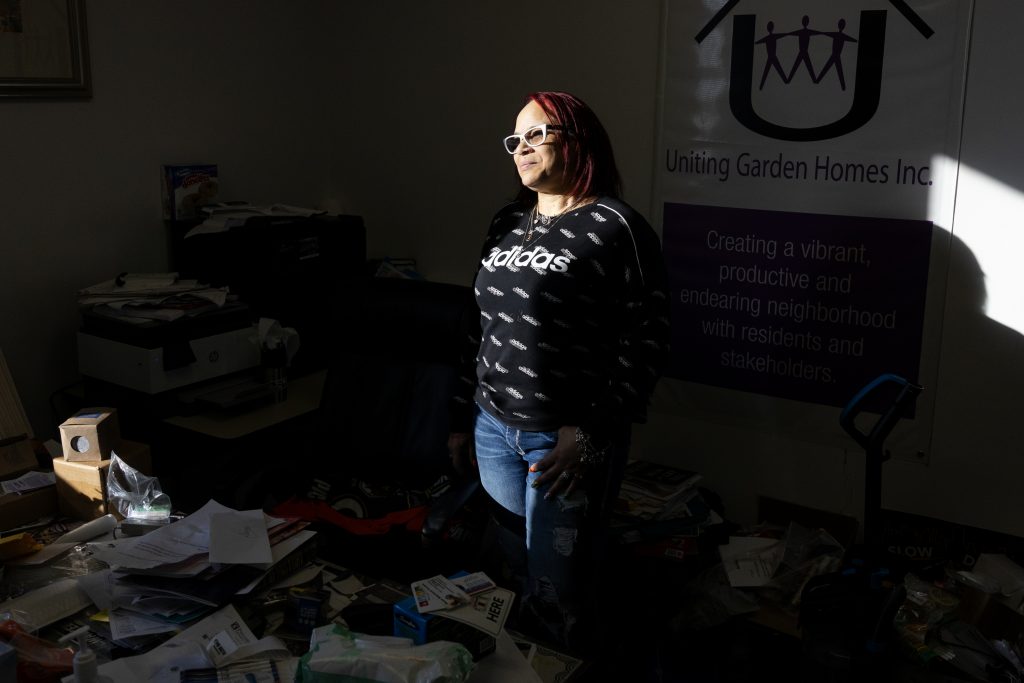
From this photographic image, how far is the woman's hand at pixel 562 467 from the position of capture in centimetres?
193

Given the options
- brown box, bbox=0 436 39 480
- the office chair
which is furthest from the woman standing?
brown box, bbox=0 436 39 480

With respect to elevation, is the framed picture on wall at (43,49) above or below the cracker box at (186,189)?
above

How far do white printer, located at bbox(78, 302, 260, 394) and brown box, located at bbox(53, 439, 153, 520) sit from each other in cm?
64

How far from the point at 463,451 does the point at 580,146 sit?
2.58ft

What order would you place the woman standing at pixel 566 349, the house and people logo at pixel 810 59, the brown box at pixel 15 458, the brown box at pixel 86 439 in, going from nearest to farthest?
the woman standing at pixel 566 349
the brown box at pixel 86 439
the brown box at pixel 15 458
the house and people logo at pixel 810 59

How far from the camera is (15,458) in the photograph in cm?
217

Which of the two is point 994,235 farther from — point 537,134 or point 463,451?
point 463,451

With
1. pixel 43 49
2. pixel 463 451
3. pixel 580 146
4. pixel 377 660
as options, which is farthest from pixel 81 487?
pixel 43 49

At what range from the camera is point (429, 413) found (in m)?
2.61

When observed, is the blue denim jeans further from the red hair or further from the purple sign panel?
the purple sign panel

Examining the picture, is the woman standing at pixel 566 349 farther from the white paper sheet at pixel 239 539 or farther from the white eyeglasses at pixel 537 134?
the white paper sheet at pixel 239 539

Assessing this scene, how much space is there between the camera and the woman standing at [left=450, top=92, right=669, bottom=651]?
1925 mm

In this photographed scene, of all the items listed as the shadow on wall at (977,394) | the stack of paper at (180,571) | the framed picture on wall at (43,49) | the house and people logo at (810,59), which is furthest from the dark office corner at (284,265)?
the shadow on wall at (977,394)

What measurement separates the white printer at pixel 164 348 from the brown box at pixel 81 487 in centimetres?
64
